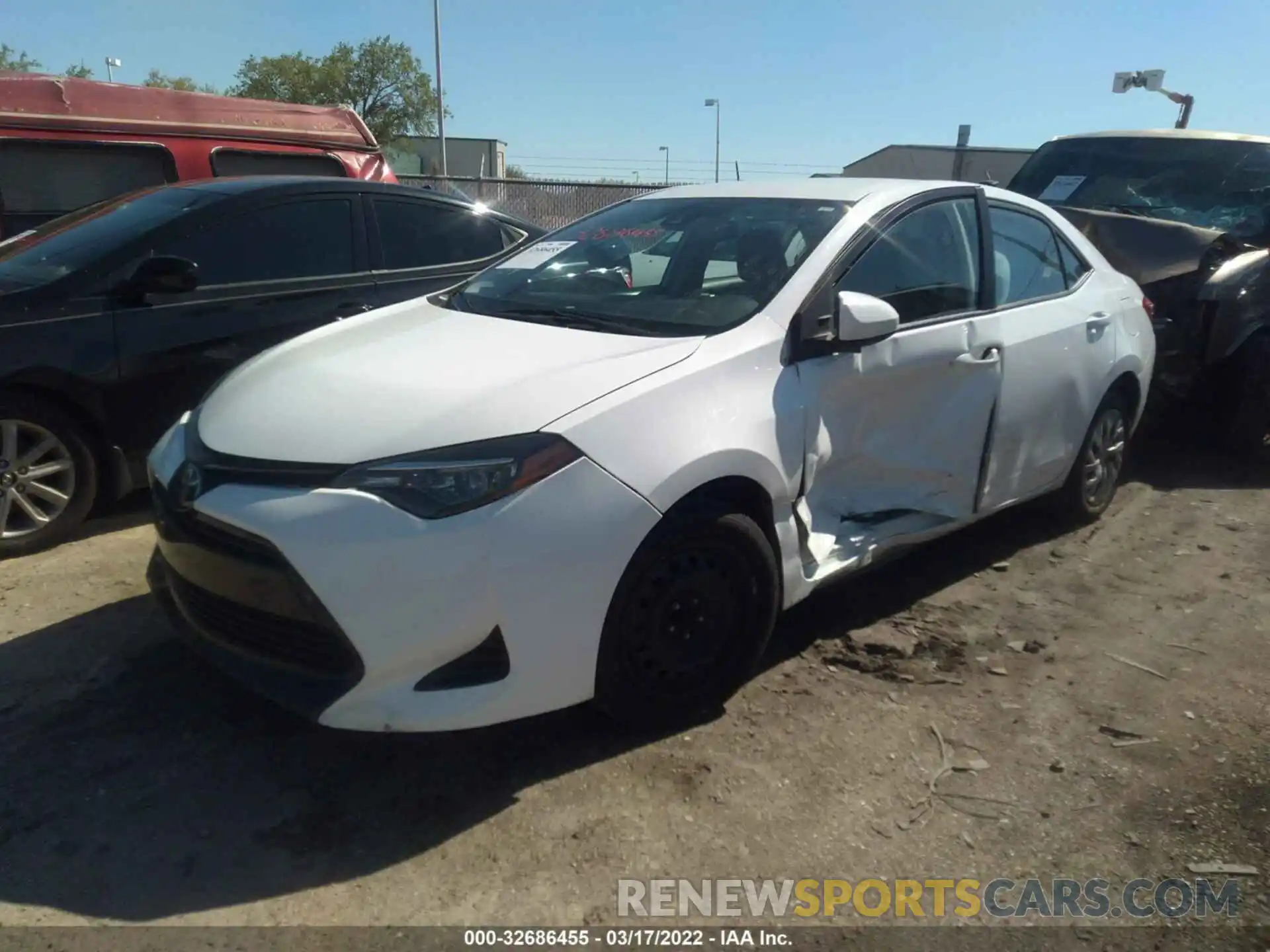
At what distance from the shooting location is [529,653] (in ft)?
8.61

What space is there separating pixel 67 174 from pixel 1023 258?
19.7 ft

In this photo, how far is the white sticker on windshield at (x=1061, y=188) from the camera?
7324 mm

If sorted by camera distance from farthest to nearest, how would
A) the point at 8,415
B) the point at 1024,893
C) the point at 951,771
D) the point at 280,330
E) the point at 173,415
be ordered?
the point at 280,330 → the point at 173,415 → the point at 8,415 → the point at 951,771 → the point at 1024,893

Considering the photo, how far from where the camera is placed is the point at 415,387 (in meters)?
2.91

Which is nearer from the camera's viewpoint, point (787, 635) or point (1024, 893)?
point (1024, 893)

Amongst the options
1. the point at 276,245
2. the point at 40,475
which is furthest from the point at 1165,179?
the point at 40,475

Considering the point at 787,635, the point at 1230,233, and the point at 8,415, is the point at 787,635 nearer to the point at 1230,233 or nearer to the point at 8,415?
the point at 8,415

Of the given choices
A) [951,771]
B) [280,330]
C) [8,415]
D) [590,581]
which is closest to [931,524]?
[951,771]

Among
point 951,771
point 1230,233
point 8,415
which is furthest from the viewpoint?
point 1230,233

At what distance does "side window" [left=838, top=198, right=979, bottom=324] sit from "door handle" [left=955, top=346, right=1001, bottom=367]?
7.2 inches

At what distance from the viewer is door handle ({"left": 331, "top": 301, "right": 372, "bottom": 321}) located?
5152 mm

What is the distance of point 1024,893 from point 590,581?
1312 millimetres

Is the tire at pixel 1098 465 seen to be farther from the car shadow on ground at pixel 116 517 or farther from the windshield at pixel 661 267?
the car shadow on ground at pixel 116 517

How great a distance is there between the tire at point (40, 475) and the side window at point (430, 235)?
1.81 meters
